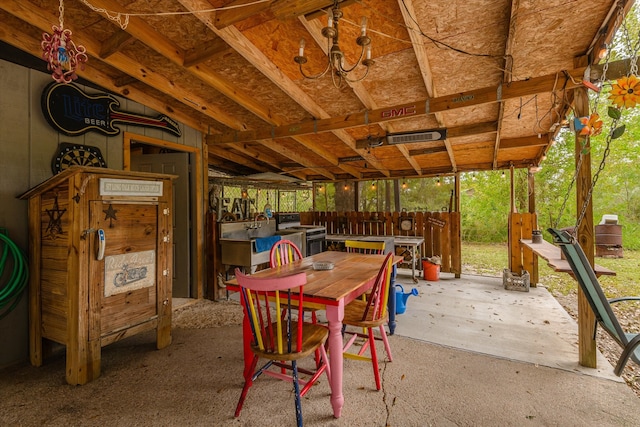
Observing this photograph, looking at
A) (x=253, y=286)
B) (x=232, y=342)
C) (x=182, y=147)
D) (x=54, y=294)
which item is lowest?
(x=232, y=342)

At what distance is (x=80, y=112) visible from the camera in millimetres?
3236

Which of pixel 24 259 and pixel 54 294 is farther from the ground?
pixel 24 259

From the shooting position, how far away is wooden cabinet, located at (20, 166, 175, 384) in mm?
2379

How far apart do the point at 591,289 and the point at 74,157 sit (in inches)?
190

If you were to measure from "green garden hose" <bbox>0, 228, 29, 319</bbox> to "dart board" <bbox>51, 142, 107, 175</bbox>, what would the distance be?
809 mm

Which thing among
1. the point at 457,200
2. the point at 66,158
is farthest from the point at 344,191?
the point at 66,158

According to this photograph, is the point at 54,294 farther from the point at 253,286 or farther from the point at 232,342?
the point at 253,286

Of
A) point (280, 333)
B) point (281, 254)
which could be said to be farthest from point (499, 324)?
point (280, 333)

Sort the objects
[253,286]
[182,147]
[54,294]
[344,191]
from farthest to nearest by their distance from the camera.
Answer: [344,191], [182,147], [54,294], [253,286]

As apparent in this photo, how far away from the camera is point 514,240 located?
218 inches

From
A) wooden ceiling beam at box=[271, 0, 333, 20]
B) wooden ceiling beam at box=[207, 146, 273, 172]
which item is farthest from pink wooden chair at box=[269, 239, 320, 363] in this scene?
wooden ceiling beam at box=[207, 146, 273, 172]

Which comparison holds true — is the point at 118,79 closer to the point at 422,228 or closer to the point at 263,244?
the point at 263,244

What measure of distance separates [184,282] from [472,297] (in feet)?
15.5

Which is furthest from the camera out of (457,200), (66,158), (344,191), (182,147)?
(344,191)
